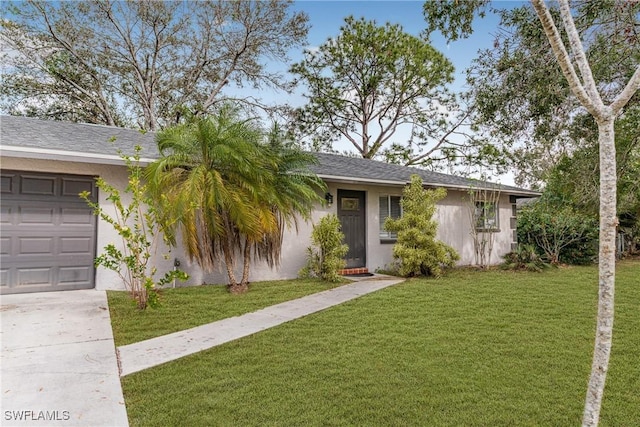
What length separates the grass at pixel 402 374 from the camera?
2.83 meters

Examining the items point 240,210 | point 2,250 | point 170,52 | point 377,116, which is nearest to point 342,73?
point 377,116

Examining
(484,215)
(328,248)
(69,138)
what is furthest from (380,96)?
(69,138)

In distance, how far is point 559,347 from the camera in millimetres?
4270

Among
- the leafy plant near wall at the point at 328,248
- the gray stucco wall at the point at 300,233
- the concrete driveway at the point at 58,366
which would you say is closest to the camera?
the concrete driveway at the point at 58,366

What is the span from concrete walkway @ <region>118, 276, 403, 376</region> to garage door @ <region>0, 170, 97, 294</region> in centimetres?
357

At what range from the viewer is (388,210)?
10695mm

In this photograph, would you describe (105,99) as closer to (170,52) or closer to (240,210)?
(170,52)

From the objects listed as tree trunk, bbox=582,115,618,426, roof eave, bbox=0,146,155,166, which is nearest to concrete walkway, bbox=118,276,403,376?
tree trunk, bbox=582,115,618,426

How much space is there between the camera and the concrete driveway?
9.23ft

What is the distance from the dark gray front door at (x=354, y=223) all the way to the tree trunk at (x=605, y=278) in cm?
778

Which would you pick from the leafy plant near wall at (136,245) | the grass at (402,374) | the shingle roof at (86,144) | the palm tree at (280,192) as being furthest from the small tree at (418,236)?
the leafy plant near wall at (136,245)

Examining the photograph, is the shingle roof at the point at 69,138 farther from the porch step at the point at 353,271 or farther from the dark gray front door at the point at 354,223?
the porch step at the point at 353,271

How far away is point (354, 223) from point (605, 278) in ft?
26.5

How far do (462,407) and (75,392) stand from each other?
3.10 m
